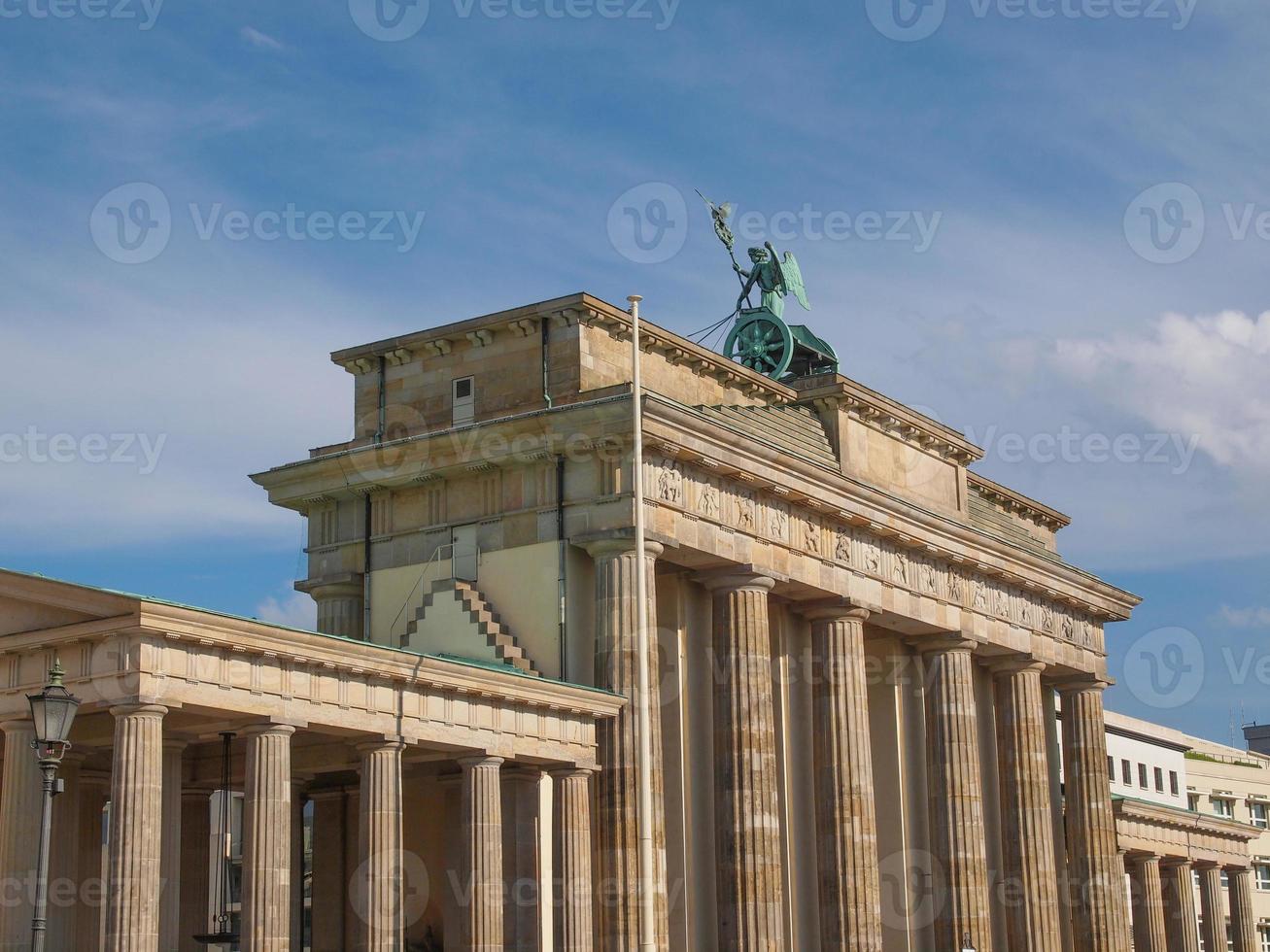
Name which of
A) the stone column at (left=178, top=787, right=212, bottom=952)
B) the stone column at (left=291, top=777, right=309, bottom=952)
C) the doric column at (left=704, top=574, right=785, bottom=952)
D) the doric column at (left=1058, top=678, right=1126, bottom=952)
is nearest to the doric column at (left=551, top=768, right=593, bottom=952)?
the doric column at (left=704, top=574, right=785, bottom=952)

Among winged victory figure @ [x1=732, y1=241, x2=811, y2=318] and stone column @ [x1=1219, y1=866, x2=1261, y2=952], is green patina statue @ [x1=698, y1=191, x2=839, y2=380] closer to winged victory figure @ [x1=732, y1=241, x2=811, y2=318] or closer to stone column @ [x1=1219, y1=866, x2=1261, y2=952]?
winged victory figure @ [x1=732, y1=241, x2=811, y2=318]

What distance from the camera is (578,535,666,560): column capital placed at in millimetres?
49531

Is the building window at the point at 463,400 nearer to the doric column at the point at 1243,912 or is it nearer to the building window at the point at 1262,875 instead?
the doric column at the point at 1243,912

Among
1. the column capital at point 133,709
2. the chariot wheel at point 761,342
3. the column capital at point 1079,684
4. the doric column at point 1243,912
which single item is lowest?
the doric column at point 1243,912

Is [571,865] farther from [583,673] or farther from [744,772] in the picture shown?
[744,772]

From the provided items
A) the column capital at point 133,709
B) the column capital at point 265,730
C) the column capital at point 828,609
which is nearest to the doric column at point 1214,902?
the column capital at point 828,609

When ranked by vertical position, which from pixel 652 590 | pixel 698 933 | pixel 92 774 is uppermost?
pixel 652 590

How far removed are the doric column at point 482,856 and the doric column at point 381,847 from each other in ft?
6.89

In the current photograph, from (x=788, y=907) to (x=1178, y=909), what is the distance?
141ft

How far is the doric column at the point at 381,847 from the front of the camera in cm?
4150

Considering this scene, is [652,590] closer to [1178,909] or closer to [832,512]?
[832,512]

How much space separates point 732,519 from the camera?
174 feet

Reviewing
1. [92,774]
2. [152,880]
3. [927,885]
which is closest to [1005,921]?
[927,885]

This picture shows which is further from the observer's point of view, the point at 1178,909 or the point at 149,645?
the point at 1178,909
